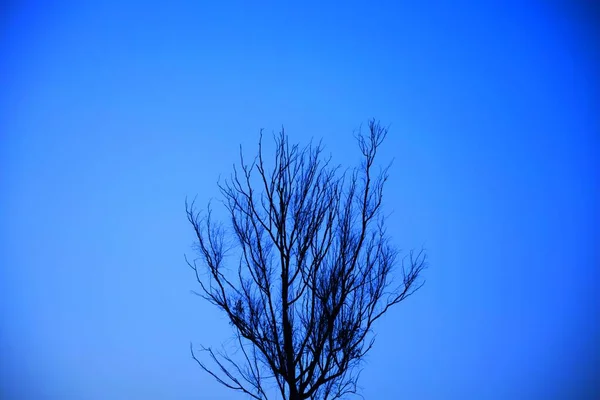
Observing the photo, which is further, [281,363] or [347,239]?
[347,239]

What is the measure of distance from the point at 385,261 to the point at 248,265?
1.72 meters

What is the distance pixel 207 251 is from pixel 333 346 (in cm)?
194

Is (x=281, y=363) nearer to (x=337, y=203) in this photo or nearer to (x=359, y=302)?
(x=359, y=302)

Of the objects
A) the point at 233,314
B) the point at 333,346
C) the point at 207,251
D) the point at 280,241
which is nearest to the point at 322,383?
the point at 333,346

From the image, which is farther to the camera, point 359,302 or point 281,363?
point 359,302

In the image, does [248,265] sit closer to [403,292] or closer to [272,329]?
[272,329]

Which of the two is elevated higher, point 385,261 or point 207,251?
point 207,251

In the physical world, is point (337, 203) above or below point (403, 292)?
above

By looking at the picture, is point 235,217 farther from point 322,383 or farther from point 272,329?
point 322,383

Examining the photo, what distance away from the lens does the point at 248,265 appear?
607 centimetres

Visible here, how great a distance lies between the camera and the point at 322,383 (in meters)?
5.66

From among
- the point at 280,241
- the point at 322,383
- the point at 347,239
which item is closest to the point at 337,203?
the point at 347,239

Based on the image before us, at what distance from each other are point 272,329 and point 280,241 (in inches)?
40.3

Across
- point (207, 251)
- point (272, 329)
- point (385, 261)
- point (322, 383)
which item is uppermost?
point (207, 251)
